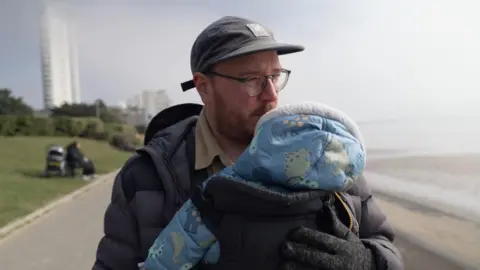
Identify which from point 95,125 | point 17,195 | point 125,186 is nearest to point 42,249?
point 17,195

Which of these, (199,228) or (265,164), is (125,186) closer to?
(199,228)

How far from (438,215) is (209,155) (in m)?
8.34

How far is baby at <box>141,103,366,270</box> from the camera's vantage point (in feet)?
3.84

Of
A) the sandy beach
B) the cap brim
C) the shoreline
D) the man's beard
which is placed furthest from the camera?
the sandy beach

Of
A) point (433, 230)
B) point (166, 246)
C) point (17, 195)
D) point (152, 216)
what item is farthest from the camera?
point (17, 195)

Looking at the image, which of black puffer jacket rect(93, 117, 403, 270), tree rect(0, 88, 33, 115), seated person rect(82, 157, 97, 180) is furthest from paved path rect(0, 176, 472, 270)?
tree rect(0, 88, 33, 115)

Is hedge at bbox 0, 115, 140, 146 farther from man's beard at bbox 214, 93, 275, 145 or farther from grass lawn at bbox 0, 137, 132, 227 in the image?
man's beard at bbox 214, 93, 275, 145

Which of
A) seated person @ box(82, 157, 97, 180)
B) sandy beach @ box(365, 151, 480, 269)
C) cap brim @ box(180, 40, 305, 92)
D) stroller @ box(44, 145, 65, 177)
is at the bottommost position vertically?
seated person @ box(82, 157, 97, 180)

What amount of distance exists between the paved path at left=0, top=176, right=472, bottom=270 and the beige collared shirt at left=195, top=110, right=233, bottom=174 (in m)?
4.73

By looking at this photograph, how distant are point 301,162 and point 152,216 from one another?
1.88 feet

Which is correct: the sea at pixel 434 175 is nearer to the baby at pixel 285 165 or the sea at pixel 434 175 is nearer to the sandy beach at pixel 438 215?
the sandy beach at pixel 438 215

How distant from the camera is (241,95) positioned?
1.52 meters

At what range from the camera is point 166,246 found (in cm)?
127

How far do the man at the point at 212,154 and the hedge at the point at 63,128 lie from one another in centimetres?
3497
